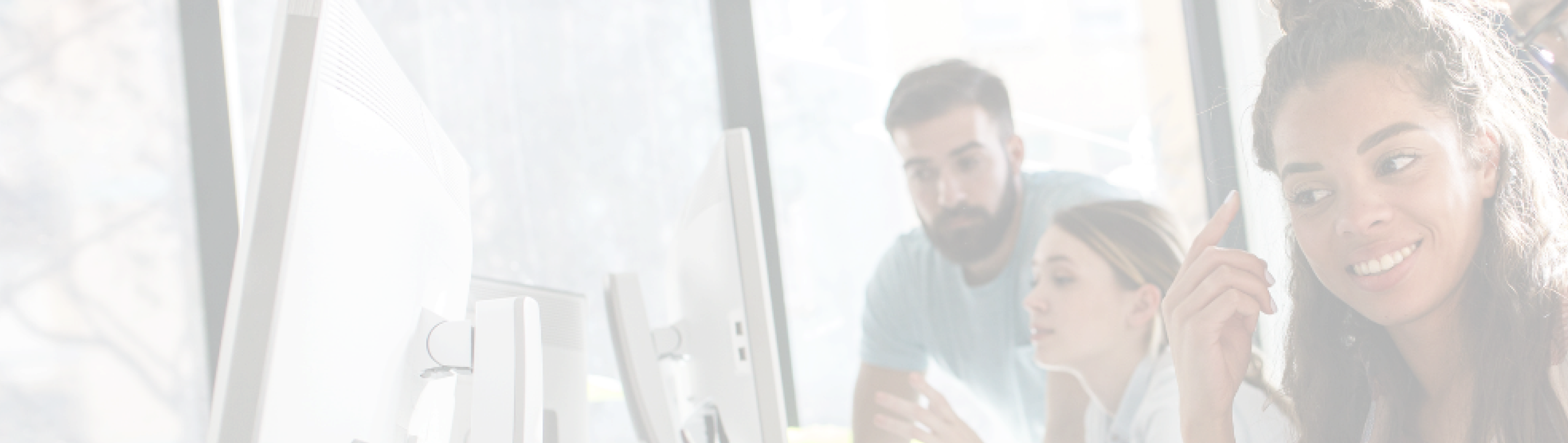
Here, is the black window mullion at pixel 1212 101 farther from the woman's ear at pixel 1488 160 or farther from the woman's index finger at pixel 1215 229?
the woman's ear at pixel 1488 160

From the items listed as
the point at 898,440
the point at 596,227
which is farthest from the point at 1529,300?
the point at 596,227

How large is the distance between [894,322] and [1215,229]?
1.27 meters

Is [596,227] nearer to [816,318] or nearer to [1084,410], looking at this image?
[816,318]

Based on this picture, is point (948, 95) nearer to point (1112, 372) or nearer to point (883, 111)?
point (883, 111)

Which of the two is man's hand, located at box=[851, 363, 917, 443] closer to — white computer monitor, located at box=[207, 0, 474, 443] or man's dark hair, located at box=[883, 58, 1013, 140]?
man's dark hair, located at box=[883, 58, 1013, 140]

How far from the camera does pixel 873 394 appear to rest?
2354mm

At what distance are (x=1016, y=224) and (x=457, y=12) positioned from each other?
151 centimetres

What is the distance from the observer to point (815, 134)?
258 cm

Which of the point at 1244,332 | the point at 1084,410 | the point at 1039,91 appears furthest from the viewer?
the point at 1039,91

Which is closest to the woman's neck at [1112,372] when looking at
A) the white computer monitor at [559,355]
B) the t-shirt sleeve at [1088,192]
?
the t-shirt sleeve at [1088,192]

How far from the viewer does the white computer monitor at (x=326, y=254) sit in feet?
1.69

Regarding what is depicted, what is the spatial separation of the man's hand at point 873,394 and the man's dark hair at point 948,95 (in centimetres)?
60

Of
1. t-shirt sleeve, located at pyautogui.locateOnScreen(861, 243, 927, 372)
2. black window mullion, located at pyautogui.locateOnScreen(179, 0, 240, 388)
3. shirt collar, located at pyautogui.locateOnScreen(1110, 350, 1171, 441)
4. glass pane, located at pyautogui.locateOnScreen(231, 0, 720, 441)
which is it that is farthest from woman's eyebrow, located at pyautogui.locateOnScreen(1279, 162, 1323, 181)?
black window mullion, located at pyautogui.locateOnScreen(179, 0, 240, 388)

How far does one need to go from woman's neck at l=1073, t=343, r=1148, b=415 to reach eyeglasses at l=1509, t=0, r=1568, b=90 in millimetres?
1277
